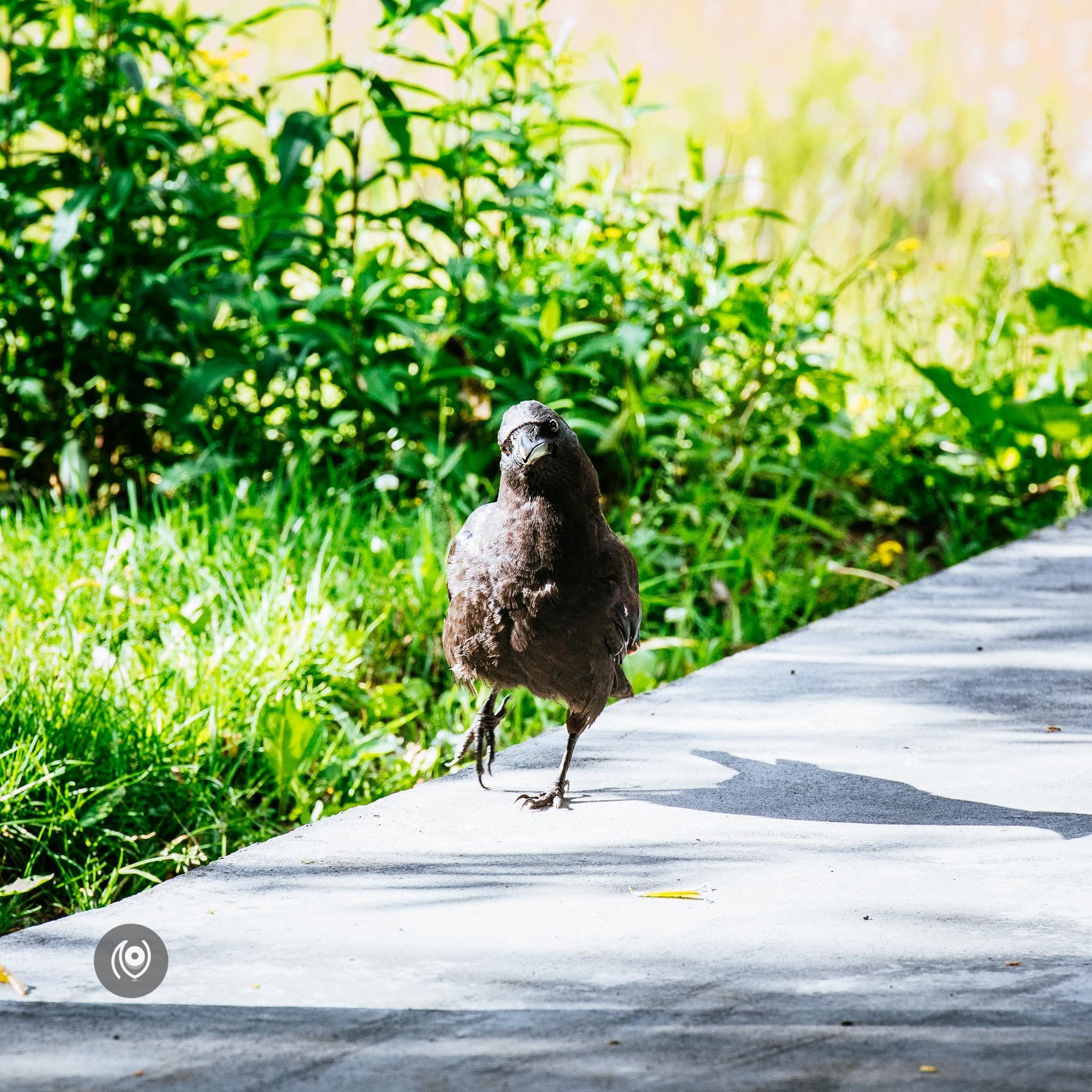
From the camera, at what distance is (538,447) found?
8.54 feet

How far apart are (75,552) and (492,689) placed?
1777mm

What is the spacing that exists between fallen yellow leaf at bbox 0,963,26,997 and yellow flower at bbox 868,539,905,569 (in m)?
3.55

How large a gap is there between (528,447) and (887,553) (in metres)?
2.58

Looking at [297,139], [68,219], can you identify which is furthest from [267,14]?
[68,219]

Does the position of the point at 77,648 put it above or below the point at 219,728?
above

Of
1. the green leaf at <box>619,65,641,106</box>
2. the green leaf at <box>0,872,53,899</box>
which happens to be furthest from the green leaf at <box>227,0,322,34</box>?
the green leaf at <box>0,872,53,899</box>

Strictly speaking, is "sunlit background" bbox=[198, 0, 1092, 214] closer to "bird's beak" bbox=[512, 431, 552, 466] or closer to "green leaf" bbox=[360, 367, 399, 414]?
"green leaf" bbox=[360, 367, 399, 414]

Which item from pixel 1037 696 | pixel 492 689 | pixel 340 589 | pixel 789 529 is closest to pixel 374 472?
pixel 340 589

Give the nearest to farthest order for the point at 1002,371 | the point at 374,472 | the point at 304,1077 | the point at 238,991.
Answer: the point at 304,1077 < the point at 238,991 < the point at 374,472 < the point at 1002,371

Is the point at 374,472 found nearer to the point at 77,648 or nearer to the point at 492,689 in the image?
the point at 77,648

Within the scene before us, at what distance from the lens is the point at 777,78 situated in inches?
446

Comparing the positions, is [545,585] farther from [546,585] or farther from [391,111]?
[391,111]

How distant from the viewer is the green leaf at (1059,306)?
5145mm

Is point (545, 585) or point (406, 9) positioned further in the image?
point (406, 9)
